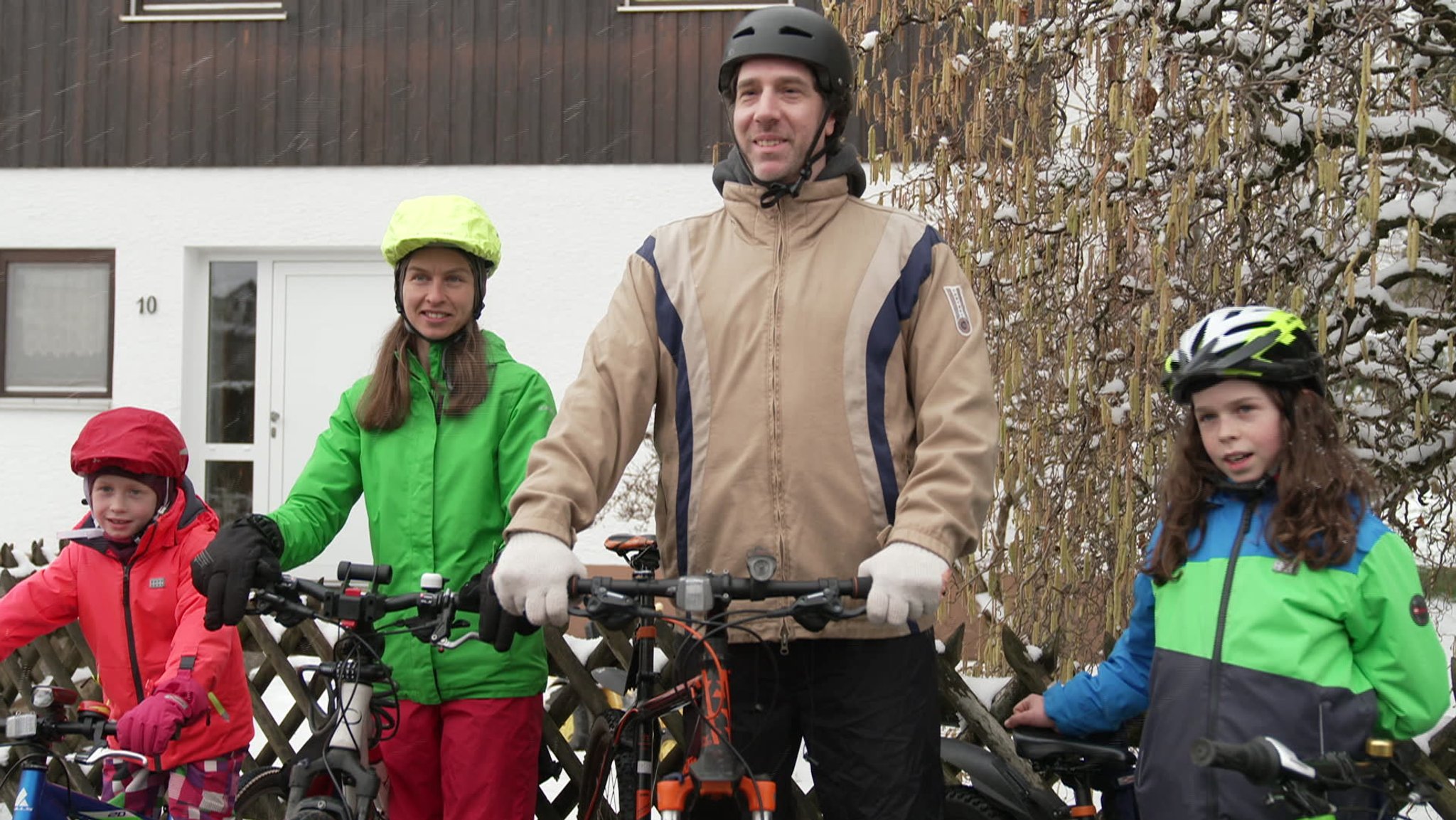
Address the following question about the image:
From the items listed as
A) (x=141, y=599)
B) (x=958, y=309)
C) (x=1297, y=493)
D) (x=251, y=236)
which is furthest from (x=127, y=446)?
(x=251, y=236)

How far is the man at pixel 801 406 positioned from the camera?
2.56 m

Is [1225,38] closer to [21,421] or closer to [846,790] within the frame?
[846,790]

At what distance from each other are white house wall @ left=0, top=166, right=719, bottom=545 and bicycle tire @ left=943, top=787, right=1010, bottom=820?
559 cm

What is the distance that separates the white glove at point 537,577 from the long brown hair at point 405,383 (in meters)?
0.95

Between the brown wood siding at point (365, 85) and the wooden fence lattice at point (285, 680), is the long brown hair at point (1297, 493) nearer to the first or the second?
the wooden fence lattice at point (285, 680)

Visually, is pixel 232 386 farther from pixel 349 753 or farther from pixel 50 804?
pixel 349 753

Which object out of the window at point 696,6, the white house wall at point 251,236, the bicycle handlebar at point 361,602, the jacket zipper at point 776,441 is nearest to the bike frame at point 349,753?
the bicycle handlebar at point 361,602

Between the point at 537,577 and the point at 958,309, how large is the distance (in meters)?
0.95

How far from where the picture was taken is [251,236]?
354 inches

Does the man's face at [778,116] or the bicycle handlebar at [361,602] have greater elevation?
the man's face at [778,116]

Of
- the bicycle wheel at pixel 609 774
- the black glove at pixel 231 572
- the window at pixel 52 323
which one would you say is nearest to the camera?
the black glove at pixel 231 572

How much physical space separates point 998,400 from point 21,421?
7.22 metres

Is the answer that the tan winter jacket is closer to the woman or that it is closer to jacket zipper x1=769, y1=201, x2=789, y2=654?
jacket zipper x1=769, y1=201, x2=789, y2=654

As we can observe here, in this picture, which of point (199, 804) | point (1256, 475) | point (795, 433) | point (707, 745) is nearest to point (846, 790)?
point (707, 745)
